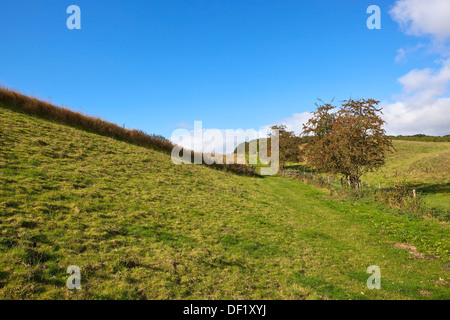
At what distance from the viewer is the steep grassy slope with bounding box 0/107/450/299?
622cm

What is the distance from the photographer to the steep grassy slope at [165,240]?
20.4ft

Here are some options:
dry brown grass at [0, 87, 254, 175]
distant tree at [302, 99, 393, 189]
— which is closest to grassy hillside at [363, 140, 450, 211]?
distant tree at [302, 99, 393, 189]

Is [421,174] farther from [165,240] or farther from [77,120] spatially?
[77,120]

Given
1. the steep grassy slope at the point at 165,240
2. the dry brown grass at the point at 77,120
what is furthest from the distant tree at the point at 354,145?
the dry brown grass at the point at 77,120

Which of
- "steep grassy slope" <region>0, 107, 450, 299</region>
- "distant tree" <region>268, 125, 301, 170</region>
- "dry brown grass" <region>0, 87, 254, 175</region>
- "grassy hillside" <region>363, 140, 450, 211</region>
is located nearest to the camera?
"steep grassy slope" <region>0, 107, 450, 299</region>

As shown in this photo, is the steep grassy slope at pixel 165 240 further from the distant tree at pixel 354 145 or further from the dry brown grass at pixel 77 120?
the distant tree at pixel 354 145

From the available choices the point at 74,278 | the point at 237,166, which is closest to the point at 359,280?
the point at 74,278

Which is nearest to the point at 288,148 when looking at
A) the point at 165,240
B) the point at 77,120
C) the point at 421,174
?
the point at 421,174

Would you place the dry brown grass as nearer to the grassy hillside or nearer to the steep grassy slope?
the steep grassy slope

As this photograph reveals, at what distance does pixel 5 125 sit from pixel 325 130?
33444mm

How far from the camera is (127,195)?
40.2ft

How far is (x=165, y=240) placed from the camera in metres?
9.09

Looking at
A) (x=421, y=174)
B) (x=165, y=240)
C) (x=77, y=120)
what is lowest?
(x=165, y=240)
